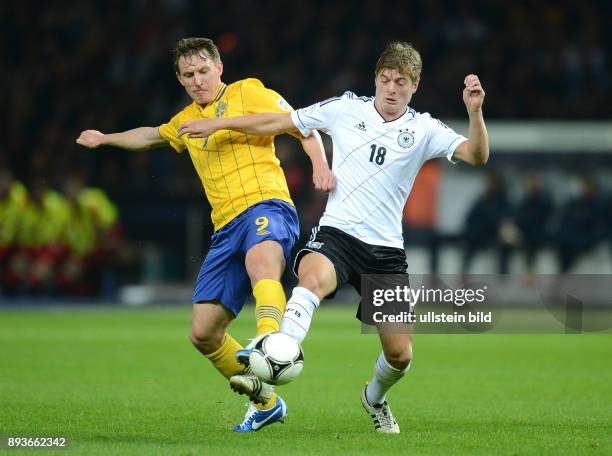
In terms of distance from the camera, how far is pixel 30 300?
1977cm

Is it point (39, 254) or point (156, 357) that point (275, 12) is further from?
point (156, 357)

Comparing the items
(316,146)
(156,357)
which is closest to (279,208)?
(316,146)

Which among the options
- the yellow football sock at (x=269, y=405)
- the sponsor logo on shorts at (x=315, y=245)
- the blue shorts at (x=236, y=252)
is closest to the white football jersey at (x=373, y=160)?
the sponsor logo on shorts at (x=315, y=245)

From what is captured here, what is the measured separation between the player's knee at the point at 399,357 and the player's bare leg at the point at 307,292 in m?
0.61

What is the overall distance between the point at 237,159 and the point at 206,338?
1.06 meters

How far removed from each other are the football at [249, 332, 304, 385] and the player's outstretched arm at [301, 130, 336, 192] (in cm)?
101

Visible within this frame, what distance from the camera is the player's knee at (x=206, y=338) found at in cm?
698

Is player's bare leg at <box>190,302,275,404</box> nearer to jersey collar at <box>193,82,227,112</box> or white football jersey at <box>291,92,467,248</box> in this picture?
white football jersey at <box>291,92,467,248</box>

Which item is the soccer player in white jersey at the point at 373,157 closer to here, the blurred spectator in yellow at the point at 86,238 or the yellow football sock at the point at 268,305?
the yellow football sock at the point at 268,305

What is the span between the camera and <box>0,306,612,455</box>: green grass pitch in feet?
21.1

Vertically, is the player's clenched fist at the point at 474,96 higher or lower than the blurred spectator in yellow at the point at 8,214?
higher

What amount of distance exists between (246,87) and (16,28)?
17.1 m

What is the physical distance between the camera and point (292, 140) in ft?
69.0

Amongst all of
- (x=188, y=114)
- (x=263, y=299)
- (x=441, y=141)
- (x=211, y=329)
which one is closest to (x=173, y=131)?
(x=188, y=114)
